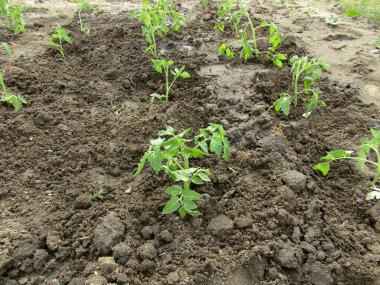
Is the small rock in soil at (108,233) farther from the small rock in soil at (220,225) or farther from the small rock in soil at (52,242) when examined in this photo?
the small rock in soil at (220,225)

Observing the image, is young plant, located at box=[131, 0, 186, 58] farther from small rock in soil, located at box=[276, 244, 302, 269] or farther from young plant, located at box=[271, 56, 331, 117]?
small rock in soil, located at box=[276, 244, 302, 269]

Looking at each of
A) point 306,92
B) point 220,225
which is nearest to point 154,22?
point 306,92

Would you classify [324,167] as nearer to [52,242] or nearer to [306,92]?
[306,92]

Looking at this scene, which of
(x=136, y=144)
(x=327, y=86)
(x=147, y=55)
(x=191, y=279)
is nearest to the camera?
(x=191, y=279)

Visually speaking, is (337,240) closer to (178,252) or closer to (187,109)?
(178,252)

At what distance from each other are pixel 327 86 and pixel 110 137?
1.95 metres

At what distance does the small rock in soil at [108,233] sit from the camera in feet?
6.05

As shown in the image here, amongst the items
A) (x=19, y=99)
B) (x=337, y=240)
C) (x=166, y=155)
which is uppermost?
(x=166, y=155)

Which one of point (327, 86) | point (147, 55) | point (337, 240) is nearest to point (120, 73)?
point (147, 55)

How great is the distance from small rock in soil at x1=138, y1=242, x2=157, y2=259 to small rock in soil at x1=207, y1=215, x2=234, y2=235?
0.33 m

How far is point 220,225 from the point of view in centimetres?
195

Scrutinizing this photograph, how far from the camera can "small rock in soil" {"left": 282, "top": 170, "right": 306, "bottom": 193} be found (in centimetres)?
215

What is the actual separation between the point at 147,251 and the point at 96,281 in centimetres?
28

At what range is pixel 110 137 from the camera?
8.76 feet
